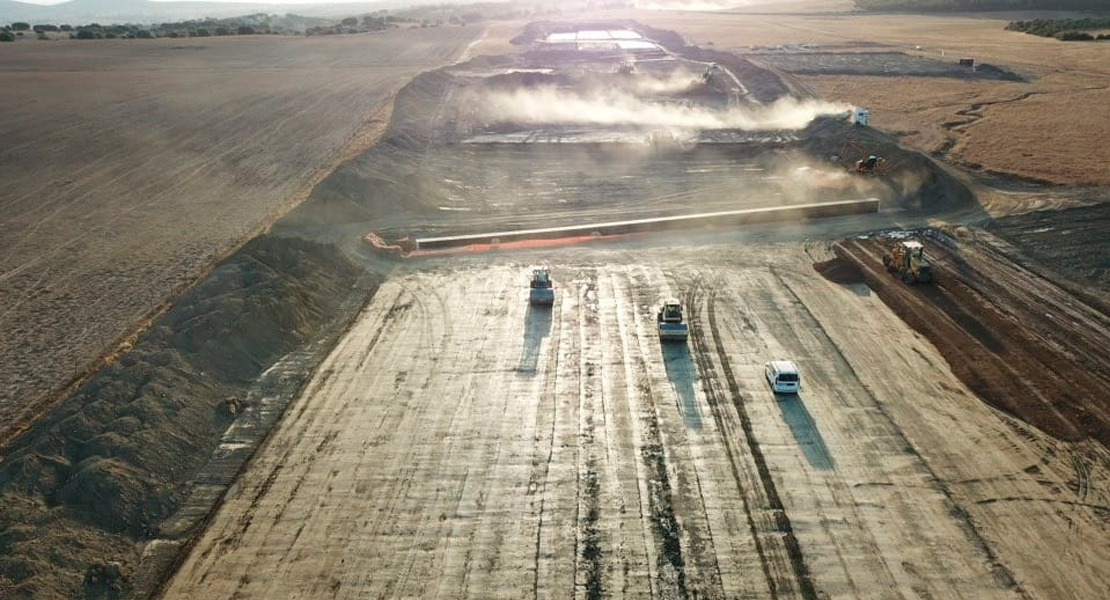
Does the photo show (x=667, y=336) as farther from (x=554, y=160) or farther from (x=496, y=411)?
(x=554, y=160)

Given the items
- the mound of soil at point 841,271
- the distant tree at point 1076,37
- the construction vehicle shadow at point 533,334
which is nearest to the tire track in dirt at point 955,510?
the mound of soil at point 841,271

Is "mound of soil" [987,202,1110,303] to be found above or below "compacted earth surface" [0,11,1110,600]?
above

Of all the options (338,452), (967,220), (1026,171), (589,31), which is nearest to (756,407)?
(338,452)

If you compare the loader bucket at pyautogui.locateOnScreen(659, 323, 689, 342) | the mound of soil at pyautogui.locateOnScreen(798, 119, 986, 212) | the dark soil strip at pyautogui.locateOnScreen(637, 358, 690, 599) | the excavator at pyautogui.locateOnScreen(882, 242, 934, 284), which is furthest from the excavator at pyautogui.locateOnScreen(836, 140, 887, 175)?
the dark soil strip at pyautogui.locateOnScreen(637, 358, 690, 599)

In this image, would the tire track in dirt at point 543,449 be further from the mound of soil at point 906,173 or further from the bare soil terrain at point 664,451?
the mound of soil at point 906,173

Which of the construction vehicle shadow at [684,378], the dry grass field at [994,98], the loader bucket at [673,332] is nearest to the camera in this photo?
the construction vehicle shadow at [684,378]

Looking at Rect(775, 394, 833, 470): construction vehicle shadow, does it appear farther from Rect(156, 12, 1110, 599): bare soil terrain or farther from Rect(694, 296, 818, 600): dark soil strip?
Rect(694, 296, 818, 600): dark soil strip
